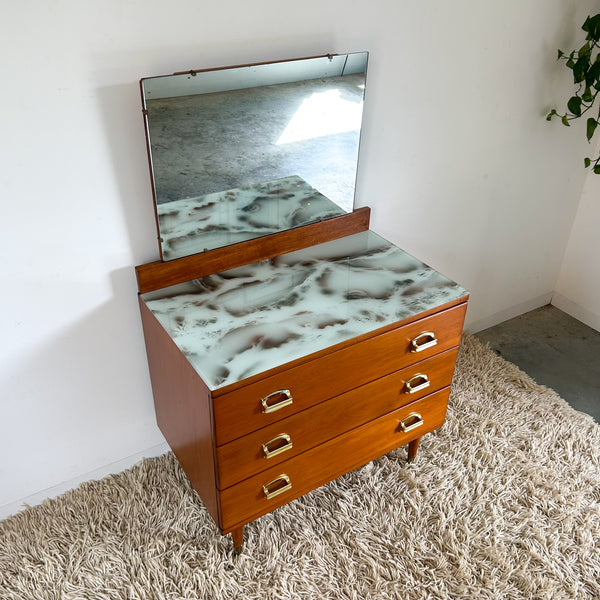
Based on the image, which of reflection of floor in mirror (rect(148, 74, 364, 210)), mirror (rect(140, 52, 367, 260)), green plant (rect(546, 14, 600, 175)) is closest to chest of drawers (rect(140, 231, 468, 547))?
mirror (rect(140, 52, 367, 260))

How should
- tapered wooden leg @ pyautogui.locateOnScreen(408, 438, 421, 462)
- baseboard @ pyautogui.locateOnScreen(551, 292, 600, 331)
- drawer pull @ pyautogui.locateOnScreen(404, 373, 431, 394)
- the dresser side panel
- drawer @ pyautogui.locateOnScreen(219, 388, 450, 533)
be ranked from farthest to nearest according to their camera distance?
baseboard @ pyautogui.locateOnScreen(551, 292, 600, 331), tapered wooden leg @ pyautogui.locateOnScreen(408, 438, 421, 462), drawer pull @ pyautogui.locateOnScreen(404, 373, 431, 394), drawer @ pyautogui.locateOnScreen(219, 388, 450, 533), the dresser side panel

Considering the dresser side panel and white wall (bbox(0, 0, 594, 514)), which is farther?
the dresser side panel

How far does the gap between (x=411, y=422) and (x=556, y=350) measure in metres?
1.07

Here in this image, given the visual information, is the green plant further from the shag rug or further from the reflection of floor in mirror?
the shag rug

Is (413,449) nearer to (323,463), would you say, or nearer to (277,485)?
(323,463)

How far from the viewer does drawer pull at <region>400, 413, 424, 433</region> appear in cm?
185

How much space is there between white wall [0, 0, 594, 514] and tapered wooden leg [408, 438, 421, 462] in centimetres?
69

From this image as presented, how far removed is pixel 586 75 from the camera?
2129 mm

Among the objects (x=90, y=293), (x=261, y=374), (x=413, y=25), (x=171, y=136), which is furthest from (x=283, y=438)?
(x=413, y=25)

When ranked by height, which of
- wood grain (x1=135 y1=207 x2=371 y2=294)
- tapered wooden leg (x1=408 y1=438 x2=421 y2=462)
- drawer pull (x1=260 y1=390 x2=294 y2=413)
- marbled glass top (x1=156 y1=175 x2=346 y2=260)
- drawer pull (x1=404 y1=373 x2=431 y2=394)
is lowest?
tapered wooden leg (x1=408 y1=438 x2=421 y2=462)

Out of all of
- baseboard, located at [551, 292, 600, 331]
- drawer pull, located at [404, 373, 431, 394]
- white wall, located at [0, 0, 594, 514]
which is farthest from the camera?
baseboard, located at [551, 292, 600, 331]

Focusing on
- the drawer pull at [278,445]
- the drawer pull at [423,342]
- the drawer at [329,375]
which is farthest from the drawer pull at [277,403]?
the drawer pull at [423,342]

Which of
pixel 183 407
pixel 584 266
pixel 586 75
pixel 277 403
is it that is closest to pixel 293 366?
pixel 277 403

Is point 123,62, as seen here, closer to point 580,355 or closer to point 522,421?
point 522,421
